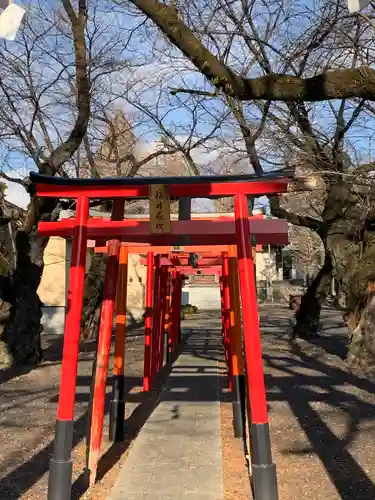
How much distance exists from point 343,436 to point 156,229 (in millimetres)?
3700

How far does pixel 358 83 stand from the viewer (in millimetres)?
5699

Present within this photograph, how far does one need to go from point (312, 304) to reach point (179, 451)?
35.6 feet

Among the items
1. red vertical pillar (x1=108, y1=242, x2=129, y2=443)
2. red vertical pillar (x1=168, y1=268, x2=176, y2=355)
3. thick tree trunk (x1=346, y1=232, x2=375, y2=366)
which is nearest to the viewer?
red vertical pillar (x1=108, y1=242, x2=129, y2=443)

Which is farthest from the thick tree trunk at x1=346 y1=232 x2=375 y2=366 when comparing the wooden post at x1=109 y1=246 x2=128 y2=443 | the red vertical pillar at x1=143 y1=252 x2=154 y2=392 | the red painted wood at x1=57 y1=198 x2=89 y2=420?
the red painted wood at x1=57 y1=198 x2=89 y2=420

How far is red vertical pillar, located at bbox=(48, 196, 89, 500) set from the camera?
416 centimetres

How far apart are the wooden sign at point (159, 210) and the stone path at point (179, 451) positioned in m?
2.09

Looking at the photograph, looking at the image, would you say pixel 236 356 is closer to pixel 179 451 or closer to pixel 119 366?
pixel 119 366

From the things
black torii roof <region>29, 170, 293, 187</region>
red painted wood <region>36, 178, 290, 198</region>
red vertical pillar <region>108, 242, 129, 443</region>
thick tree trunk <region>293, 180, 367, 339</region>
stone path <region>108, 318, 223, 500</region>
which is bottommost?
stone path <region>108, 318, 223, 500</region>

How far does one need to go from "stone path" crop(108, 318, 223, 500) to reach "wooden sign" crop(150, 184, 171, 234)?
2.09 m

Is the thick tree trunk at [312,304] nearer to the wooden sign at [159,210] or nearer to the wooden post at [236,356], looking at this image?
the wooden post at [236,356]

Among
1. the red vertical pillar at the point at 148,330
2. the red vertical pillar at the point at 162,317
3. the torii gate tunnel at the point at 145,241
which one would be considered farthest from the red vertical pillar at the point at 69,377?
the red vertical pillar at the point at 162,317

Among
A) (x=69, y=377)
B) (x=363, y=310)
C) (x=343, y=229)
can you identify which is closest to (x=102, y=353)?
(x=69, y=377)

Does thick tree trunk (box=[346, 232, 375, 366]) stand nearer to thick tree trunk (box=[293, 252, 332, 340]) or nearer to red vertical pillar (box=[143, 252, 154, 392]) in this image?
thick tree trunk (box=[293, 252, 332, 340])

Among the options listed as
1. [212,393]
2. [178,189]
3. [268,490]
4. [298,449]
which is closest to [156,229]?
[178,189]
